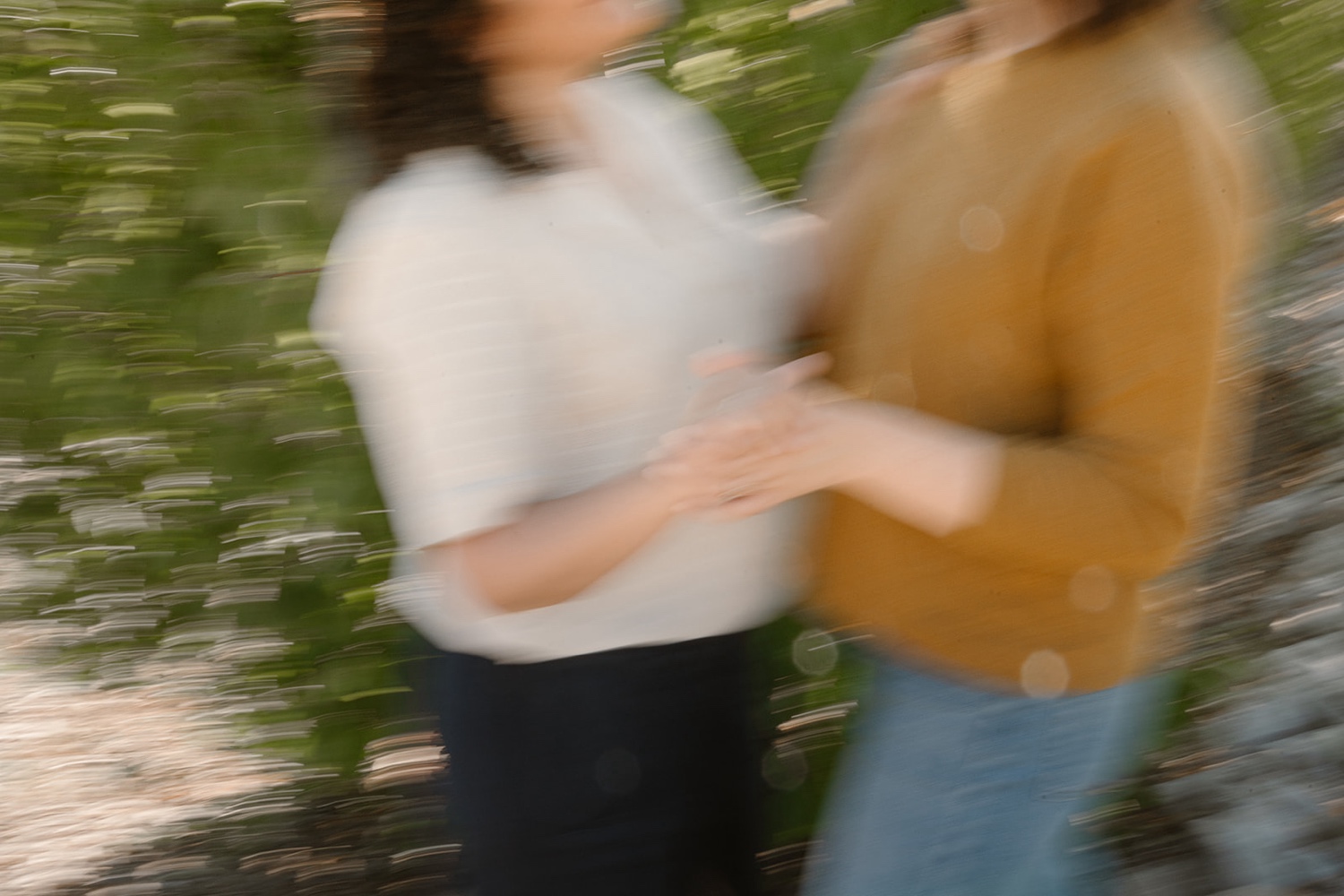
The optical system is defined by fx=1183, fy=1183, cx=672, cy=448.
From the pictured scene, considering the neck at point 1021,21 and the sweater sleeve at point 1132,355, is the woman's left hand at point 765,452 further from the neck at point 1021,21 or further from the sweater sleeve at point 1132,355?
the neck at point 1021,21

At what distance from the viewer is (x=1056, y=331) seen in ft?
4.17

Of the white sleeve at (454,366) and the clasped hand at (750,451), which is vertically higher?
the white sleeve at (454,366)

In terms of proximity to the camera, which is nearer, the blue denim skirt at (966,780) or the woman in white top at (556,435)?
the woman in white top at (556,435)

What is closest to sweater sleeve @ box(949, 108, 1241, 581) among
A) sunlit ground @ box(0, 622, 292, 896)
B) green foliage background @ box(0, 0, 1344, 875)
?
green foliage background @ box(0, 0, 1344, 875)

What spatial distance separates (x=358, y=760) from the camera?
103 inches

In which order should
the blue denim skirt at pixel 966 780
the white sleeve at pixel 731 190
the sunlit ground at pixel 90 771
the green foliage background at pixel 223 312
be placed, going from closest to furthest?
the blue denim skirt at pixel 966 780, the white sleeve at pixel 731 190, the green foliage background at pixel 223 312, the sunlit ground at pixel 90 771

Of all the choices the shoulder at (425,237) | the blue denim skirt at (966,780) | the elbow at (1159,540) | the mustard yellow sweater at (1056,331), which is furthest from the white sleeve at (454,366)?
the elbow at (1159,540)

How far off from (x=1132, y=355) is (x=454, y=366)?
70 cm

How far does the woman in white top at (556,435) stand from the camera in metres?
1.28

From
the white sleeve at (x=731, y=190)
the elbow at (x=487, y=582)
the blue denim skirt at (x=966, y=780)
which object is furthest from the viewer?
the white sleeve at (x=731, y=190)

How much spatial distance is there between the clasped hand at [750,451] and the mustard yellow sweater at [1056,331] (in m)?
0.14

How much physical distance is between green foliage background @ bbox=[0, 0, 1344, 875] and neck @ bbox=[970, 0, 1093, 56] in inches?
24.8

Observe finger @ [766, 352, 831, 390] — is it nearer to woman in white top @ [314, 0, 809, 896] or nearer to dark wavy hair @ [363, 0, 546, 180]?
woman in white top @ [314, 0, 809, 896]

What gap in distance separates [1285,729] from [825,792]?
131cm
